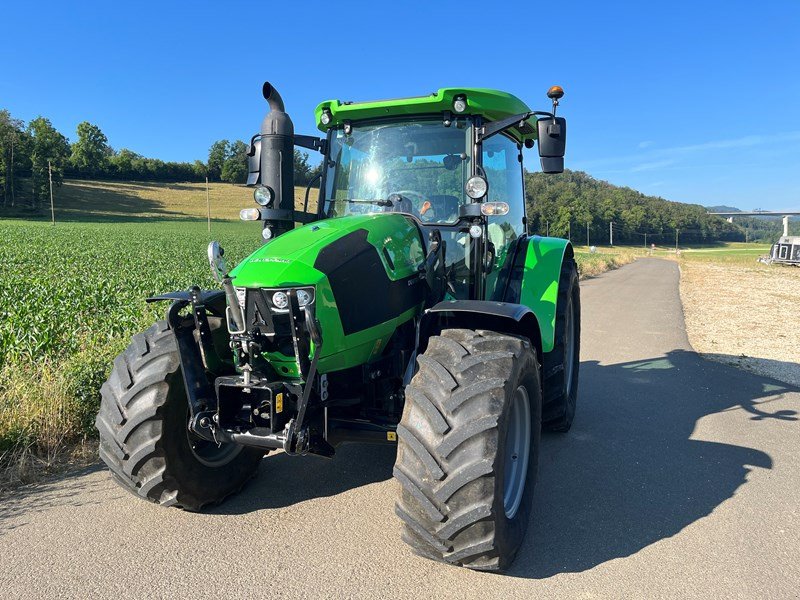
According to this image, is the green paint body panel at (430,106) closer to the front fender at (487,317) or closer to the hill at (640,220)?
the front fender at (487,317)

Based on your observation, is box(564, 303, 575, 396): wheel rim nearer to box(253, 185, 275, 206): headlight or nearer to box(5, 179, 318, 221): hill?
box(253, 185, 275, 206): headlight

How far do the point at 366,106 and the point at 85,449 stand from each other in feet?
10.3

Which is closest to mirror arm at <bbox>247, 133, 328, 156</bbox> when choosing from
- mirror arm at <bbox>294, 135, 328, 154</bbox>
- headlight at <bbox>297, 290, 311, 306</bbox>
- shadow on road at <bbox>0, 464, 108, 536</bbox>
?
mirror arm at <bbox>294, 135, 328, 154</bbox>

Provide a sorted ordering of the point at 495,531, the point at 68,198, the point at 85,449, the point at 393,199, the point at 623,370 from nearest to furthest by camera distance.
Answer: the point at 495,531 → the point at 393,199 → the point at 85,449 → the point at 623,370 → the point at 68,198

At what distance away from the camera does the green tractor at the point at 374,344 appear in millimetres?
2518

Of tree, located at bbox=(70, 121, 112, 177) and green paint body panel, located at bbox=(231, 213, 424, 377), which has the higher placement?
tree, located at bbox=(70, 121, 112, 177)

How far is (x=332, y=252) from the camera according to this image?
2.82 metres

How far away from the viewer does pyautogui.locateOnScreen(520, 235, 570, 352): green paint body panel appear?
416cm

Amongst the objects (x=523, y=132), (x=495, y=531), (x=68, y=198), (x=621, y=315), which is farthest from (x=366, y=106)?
(x=68, y=198)

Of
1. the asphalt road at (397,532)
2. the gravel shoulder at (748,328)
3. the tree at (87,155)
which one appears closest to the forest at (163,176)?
the tree at (87,155)

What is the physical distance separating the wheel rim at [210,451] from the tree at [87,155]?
9949cm

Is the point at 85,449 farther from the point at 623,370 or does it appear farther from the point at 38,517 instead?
the point at 623,370

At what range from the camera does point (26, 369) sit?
4793mm

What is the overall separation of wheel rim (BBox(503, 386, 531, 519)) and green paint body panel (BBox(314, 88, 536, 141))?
1874mm
